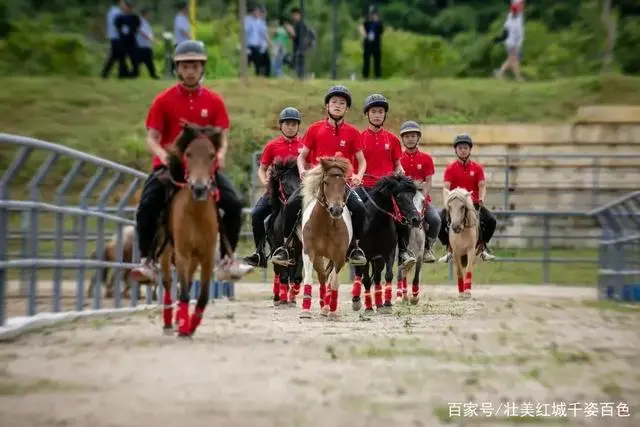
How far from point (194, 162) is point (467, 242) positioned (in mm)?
13137

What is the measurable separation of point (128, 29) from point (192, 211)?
1205 inches

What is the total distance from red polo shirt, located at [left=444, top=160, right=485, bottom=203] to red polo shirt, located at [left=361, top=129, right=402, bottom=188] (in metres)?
4.94

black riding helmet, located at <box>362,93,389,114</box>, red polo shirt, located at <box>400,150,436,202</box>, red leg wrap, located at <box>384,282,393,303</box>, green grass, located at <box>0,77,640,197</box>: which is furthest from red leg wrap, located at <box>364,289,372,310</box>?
green grass, located at <box>0,77,640,197</box>

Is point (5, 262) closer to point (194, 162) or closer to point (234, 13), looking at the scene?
point (194, 162)

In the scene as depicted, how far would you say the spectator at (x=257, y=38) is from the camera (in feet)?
158

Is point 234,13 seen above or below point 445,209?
above

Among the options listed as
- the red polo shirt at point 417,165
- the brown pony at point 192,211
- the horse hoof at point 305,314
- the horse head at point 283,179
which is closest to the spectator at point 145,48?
the red polo shirt at point 417,165

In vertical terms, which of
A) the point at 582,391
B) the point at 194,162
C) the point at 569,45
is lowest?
the point at 582,391

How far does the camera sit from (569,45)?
62.6 meters

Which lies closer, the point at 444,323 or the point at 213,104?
the point at 213,104

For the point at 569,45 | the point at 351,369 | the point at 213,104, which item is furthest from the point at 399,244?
the point at 569,45

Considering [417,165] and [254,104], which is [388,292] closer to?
[417,165]

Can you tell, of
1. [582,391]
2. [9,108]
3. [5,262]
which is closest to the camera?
[582,391]

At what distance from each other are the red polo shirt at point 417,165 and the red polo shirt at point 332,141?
4.35 m
